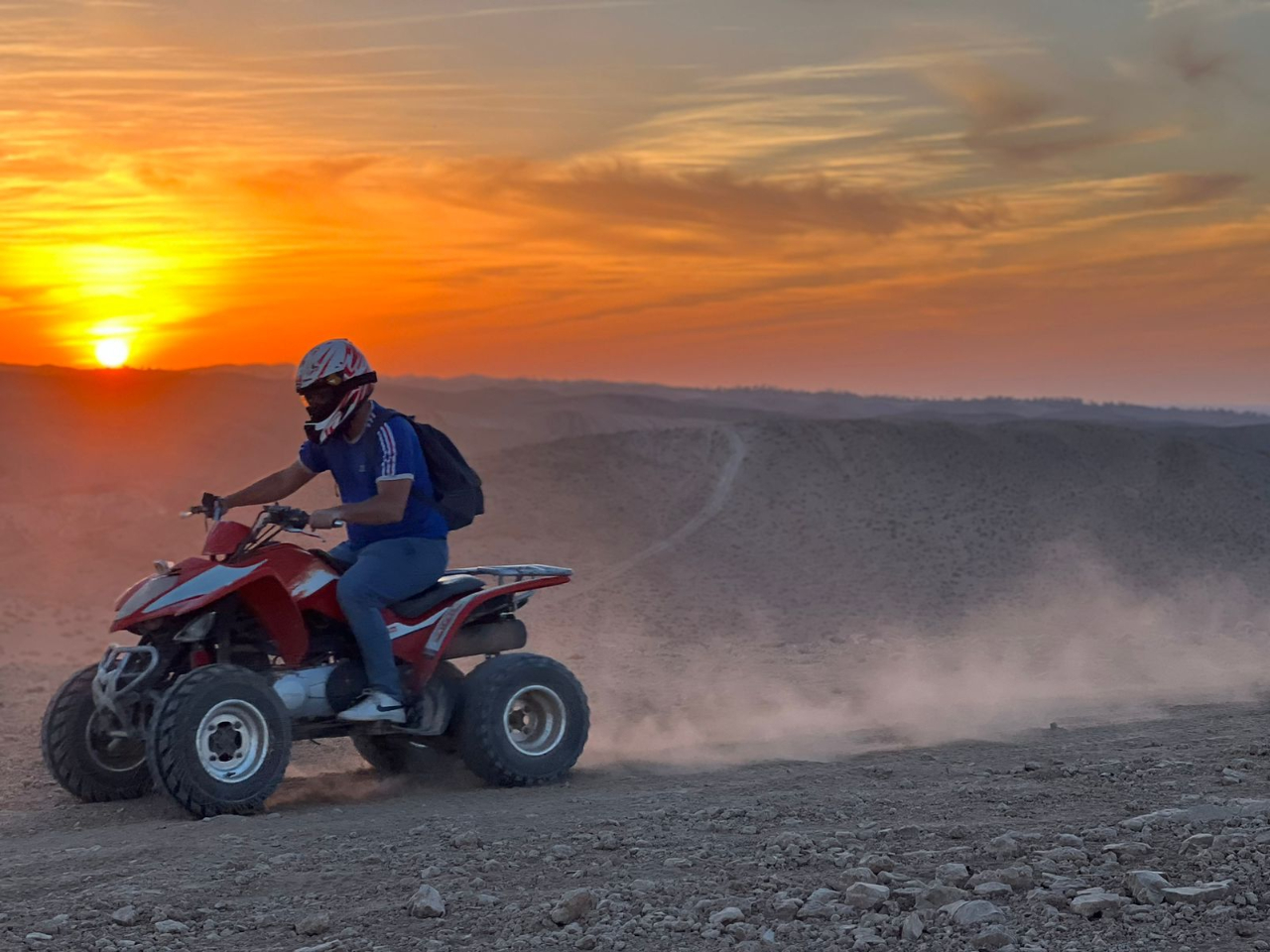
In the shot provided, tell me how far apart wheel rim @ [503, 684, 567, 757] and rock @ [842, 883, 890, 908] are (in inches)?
155

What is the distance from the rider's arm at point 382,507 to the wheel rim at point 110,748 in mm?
1888

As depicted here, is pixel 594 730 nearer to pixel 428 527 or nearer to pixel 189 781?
pixel 428 527

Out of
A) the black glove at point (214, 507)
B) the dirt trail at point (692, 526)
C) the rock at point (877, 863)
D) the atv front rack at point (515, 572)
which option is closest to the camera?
the rock at point (877, 863)

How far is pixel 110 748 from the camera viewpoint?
939 centimetres

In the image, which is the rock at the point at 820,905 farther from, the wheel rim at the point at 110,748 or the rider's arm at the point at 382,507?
the wheel rim at the point at 110,748

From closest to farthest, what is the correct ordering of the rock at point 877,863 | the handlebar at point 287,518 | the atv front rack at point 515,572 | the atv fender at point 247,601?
the rock at point 877,863
the handlebar at point 287,518
the atv fender at point 247,601
the atv front rack at point 515,572

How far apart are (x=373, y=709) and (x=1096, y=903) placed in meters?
4.50

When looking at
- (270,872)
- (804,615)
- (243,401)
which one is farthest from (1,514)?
(243,401)

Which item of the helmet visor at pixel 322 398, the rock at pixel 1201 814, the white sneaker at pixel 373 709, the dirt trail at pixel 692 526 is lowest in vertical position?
the rock at pixel 1201 814

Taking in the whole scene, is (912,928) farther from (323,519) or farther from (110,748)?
(110,748)

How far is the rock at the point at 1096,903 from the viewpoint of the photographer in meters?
5.93

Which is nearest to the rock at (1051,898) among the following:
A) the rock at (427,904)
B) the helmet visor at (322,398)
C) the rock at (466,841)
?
the rock at (427,904)

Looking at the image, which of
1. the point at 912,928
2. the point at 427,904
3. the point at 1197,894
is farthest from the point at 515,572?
the point at 1197,894

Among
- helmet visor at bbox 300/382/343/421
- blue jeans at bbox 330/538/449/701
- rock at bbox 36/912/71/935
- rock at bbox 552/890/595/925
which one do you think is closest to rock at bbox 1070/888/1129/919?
rock at bbox 552/890/595/925
